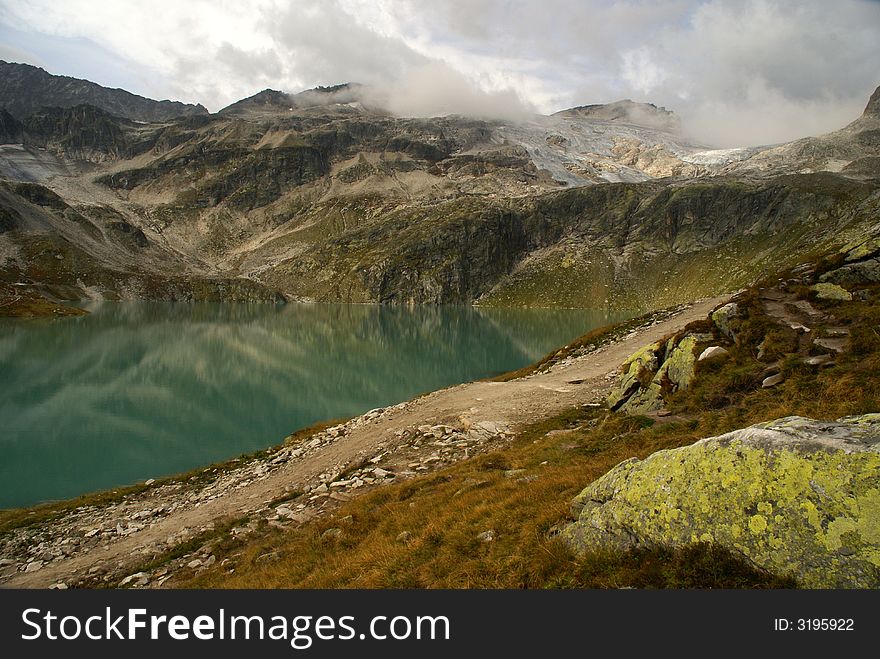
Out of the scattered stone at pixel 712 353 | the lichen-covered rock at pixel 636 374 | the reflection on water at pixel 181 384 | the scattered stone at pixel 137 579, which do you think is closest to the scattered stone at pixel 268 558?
the scattered stone at pixel 137 579

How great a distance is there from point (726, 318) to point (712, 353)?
13.1 feet

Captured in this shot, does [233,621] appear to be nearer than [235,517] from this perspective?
Yes

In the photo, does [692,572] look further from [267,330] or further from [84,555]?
[267,330]

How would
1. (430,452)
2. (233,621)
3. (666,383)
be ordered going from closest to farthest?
(233,621) < (666,383) < (430,452)

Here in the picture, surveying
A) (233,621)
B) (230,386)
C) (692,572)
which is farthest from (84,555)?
(230,386)

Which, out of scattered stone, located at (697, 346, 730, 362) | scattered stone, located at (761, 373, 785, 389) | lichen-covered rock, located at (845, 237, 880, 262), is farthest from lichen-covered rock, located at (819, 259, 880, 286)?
scattered stone, located at (761, 373, 785, 389)

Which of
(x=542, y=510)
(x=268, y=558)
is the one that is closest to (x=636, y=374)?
(x=542, y=510)

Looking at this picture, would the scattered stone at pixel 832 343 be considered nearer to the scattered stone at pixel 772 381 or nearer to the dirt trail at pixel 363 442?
the scattered stone at pixel 772 381

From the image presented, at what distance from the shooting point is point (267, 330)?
114 meters

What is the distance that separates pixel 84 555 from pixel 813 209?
241797 mm

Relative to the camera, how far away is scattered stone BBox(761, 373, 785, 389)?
1486 centimetres

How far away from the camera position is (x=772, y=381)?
15.0 meters

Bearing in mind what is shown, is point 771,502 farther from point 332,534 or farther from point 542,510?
point 332,534

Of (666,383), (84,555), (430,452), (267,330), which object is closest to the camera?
(84,555)
